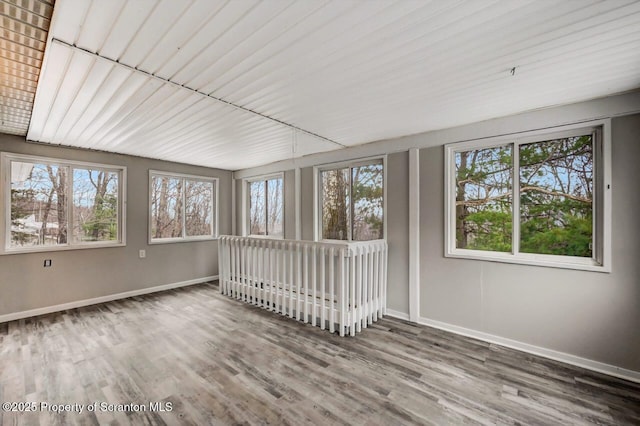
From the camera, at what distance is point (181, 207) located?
17.7 ft

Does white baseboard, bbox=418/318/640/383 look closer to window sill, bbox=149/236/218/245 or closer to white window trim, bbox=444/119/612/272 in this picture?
white window trim, bbox=444/119/612/272

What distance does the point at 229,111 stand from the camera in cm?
272

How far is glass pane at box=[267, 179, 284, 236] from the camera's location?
533 centimetres

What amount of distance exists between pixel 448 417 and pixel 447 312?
5.16 feet

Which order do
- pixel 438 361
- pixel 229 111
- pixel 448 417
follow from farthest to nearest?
pixel 229 111, pixel 438 361, pixel 448 417

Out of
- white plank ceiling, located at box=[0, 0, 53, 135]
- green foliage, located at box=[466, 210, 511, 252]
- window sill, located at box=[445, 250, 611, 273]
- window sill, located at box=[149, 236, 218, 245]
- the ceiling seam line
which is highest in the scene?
white plank ceiling, located at box=[0, 0, 53, 135]

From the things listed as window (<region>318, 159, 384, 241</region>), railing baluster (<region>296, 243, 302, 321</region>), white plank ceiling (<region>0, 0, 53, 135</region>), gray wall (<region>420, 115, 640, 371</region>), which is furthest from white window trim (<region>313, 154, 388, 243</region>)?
white plank ceiling (<region>0, 0, 53, 135</region>)

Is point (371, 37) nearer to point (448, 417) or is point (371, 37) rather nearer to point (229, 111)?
point (229, 111)

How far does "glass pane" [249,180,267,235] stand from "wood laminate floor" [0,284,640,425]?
2.67 meters

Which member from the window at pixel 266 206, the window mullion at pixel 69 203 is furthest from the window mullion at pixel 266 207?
the window mullion at pixel 69 203

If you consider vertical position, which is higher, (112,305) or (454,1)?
(454,1)

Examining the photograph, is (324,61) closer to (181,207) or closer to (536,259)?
(536,259)

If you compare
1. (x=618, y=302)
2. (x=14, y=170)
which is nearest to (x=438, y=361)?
(x=618, y=302)

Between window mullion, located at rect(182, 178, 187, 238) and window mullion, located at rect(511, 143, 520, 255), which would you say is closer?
window mullion, located at rect(511, 143, 520, 255)
